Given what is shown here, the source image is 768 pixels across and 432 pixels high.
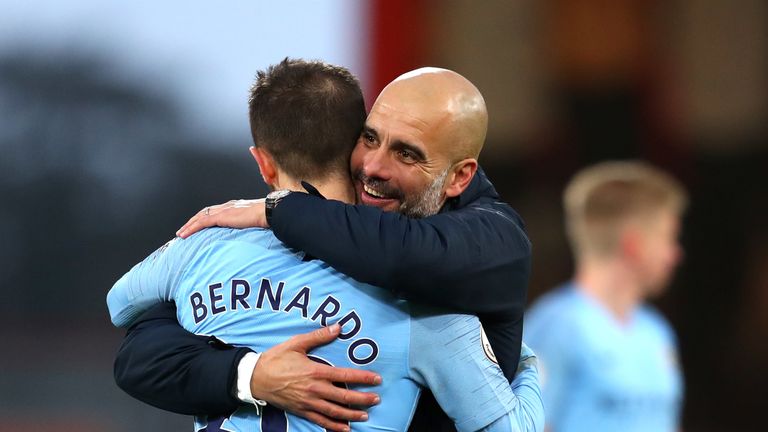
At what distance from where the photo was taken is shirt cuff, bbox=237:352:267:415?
5.68 feet

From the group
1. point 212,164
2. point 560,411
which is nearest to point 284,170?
point 560,411

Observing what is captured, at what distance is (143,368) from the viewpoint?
5.94 feet

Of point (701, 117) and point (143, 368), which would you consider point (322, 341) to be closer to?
point (143, 368)

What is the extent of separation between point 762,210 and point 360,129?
5.26 m

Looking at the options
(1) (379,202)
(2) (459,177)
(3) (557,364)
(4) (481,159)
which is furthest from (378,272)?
(4) (481,159)

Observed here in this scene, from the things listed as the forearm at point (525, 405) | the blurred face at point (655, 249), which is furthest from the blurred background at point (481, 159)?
the forearm at point (525, 405)

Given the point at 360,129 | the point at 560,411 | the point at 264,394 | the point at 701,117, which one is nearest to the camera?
the point at 264,394

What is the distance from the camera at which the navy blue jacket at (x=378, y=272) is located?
168 cm

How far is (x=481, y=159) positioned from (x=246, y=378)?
15.1 ft

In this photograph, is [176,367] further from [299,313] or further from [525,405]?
[525,405]

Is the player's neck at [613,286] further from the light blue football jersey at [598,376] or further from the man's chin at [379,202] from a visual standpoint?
the man's chin at [379,202]

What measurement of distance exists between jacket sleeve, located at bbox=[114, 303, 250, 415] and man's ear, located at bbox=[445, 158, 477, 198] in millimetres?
405

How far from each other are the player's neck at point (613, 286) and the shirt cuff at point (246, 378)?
2459 mm

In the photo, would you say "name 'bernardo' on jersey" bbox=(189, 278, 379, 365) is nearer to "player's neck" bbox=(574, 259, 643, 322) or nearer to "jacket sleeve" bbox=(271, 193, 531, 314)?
"jacket sleeve" bbox=(271, 193, 531, 314)
